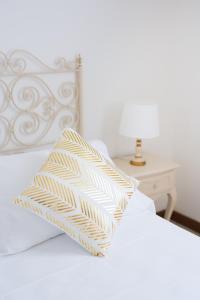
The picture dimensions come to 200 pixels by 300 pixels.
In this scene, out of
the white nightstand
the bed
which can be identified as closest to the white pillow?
the bed

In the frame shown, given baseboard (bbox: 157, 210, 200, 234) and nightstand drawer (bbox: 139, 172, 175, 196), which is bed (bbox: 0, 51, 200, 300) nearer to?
nightstand drawer (bbox: 139, 172, 175, 196)

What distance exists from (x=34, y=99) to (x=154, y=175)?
3.18 feet

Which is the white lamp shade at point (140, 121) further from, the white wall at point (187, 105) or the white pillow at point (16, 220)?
the white pillow at point (16, 220)

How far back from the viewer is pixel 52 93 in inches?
96.0

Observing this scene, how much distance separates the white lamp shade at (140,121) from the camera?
256 cm

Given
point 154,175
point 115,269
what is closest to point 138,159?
point 154,175

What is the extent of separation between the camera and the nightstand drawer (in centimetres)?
260

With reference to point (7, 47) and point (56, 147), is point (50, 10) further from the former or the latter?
point (56, 147)

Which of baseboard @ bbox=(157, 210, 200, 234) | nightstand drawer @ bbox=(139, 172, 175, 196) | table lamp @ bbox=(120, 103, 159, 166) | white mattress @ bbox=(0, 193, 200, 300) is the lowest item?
baseboard @ bbox=(157, 210, 200, 234)

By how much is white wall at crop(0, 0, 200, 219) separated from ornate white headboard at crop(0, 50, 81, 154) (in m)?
0.08

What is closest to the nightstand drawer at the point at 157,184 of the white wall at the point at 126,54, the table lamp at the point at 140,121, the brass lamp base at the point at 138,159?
the brass lamp base at the point at 138,159

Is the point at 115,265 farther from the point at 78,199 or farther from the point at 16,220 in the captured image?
the point at 16,220

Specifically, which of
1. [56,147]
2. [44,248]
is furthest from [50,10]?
[44,248]

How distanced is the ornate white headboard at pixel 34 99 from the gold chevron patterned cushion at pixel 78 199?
651 millimetres
